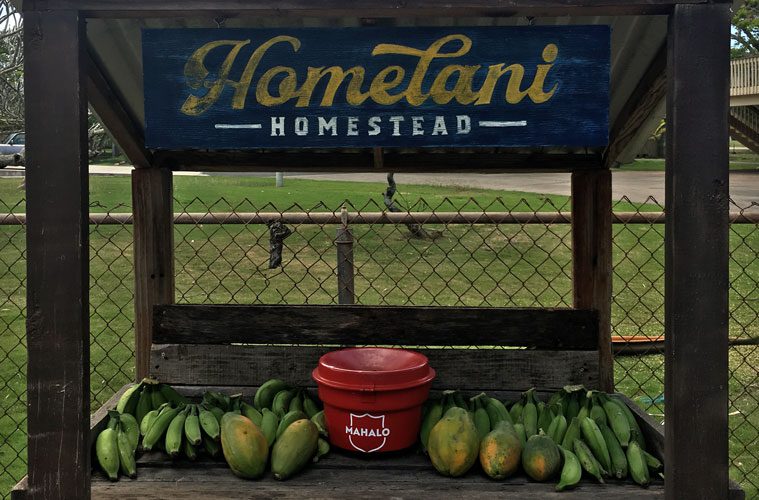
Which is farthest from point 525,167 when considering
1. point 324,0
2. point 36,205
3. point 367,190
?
point 367,190

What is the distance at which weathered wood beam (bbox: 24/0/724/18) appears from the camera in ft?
7.97

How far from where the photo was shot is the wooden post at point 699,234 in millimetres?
2400

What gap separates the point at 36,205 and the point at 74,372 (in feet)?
1.72

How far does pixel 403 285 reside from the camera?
9805 millimetres

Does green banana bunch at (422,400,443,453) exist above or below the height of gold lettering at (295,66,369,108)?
below

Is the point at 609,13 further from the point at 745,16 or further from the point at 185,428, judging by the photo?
the point at 745,16

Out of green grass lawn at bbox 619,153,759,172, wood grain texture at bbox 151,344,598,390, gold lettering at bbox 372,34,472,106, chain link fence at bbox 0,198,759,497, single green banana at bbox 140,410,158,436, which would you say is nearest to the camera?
gold lettering at bbox 372,34,472,106

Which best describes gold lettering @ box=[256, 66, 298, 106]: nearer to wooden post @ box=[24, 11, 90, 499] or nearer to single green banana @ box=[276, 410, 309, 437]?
wooden post @ box=[24, 11, 90, 499]

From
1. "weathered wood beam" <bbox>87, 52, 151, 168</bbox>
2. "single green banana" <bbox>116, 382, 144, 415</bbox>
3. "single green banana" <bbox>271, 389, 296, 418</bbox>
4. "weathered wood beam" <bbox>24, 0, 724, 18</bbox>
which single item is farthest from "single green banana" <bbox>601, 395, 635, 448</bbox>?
"weathered wood beam" <bbox>87, 52, 151, 168</bbox>

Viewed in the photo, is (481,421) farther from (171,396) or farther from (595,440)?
(171,396)

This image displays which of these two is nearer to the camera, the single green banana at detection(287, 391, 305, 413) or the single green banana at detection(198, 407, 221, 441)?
the single green banana at detection(198, 407, 221, 441)

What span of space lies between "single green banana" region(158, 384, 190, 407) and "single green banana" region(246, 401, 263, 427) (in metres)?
0.35

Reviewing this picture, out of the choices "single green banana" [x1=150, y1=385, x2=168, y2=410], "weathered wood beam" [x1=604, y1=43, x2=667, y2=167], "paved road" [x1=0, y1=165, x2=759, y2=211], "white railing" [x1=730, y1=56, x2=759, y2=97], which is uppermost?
"white railing" [x1=730, y1=56, x2=759, y2=97]

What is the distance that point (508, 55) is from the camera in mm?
3061
